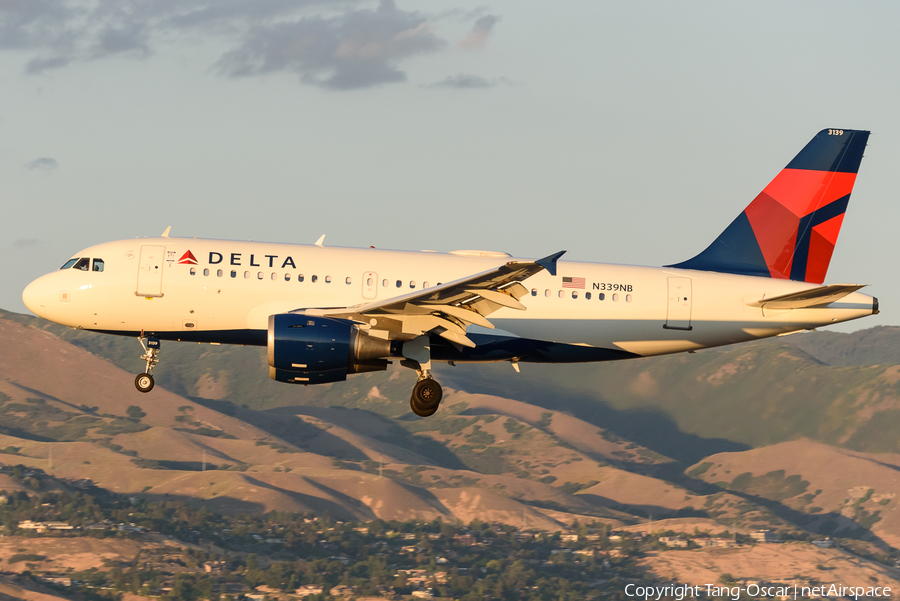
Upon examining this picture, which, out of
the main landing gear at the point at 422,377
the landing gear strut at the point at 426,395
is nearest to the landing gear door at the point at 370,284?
the main landing gear at the point at 422,377

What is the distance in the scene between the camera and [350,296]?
32.5 m

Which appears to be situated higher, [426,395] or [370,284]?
[370,284]

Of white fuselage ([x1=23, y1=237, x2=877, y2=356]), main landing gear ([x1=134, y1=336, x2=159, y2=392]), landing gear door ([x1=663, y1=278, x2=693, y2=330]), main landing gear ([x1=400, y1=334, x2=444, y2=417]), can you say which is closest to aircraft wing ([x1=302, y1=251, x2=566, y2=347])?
main landing gear ([x1=400, y1=334, x2=444, y2=417])

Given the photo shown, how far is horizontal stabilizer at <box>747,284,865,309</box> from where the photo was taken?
101 ft

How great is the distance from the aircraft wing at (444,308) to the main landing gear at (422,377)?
1.37 ft

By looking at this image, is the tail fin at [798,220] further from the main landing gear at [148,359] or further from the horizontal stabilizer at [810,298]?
→ the main landing gear at [148,359]

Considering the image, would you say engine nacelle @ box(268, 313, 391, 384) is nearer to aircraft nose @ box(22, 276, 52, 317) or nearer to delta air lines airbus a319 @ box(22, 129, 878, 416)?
delta air lines airbus a319 @ box(22, 129, 878, 416)

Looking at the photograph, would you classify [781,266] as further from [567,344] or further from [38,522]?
[38,522]

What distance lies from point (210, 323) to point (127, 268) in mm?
3090

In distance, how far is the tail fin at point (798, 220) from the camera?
36.4 metres

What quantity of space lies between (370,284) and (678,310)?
9616 millimetres

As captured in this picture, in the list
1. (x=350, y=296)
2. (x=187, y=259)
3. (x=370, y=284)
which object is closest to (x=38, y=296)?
(x=187, y=259)

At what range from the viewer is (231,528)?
175 m

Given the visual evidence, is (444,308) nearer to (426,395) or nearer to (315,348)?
(426,395)
